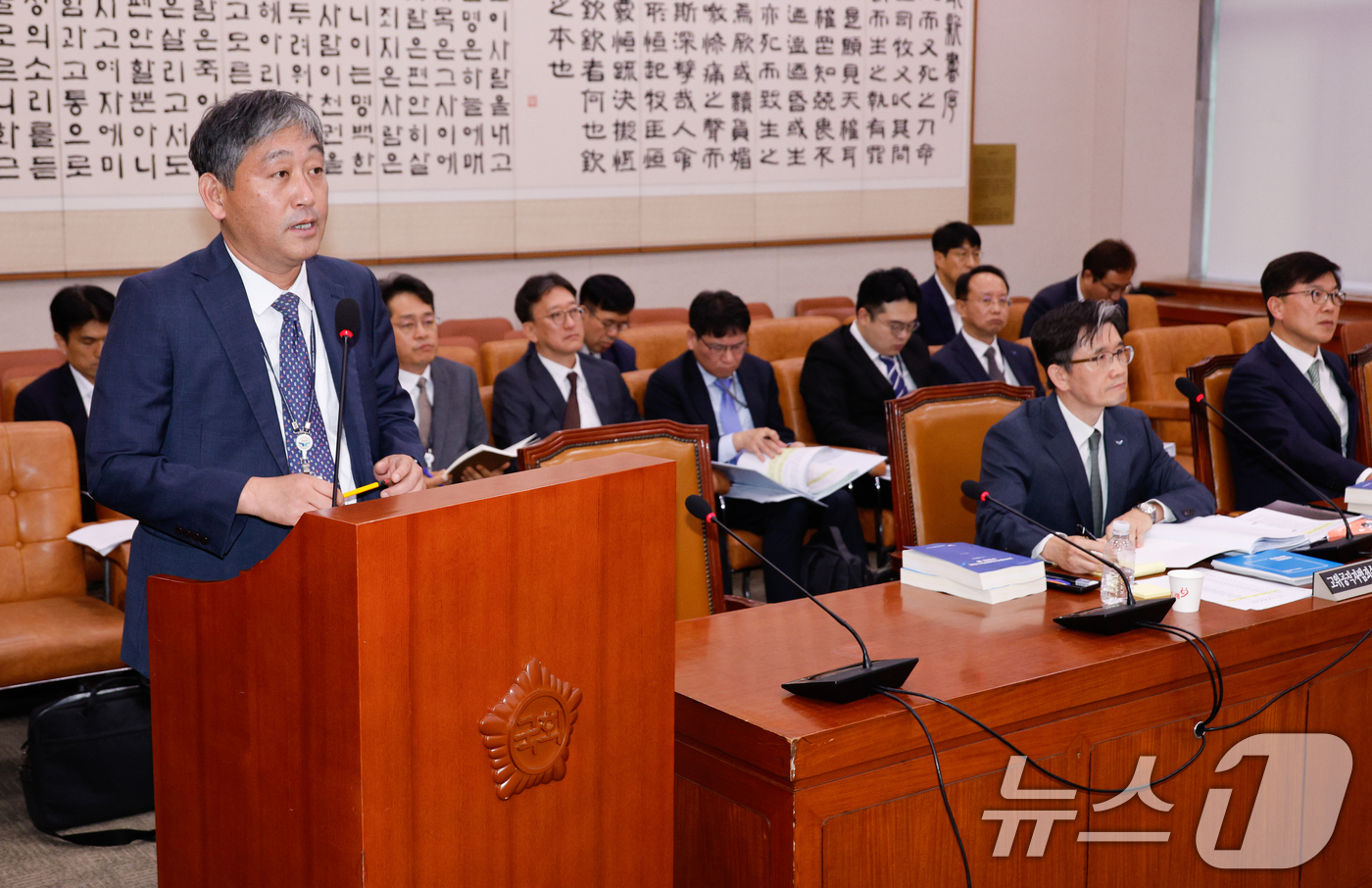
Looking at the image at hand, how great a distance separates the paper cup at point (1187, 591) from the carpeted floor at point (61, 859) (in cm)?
195

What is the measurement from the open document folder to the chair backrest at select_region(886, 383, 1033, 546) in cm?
11

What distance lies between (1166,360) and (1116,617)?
10.6 feet

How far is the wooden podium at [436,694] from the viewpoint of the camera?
1134 mm

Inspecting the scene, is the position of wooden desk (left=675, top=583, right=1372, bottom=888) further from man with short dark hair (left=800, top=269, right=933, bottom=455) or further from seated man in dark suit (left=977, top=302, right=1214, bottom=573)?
man with short dark hair (left=800, top=269, right=933, bottom=455)

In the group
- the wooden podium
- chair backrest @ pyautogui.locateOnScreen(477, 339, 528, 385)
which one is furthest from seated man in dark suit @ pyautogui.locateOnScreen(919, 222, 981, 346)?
the wooden podium

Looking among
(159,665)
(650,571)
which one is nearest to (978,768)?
(650,571)

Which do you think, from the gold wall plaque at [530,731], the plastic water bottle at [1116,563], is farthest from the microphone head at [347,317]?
the plastic water bottle at [1116,563]

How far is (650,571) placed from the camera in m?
1.36

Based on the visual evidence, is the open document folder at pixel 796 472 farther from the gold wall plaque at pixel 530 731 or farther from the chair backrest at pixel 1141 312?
the chair backrest at pixel 1141 312

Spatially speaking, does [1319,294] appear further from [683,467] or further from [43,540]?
Answer: [43,540]

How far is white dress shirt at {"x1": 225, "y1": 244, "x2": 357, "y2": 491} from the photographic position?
5.41 feet

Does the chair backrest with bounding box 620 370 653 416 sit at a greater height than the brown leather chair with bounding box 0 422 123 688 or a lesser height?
greater

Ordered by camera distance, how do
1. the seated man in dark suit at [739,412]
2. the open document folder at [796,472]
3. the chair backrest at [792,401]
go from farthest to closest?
the chair backrest at [792,401] < the seated man in dark suit at [739,412] < the open document folder at [796,472]

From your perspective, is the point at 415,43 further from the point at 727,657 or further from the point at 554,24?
the point at 727,657
